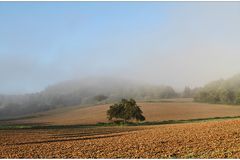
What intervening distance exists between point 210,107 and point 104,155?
213 ft

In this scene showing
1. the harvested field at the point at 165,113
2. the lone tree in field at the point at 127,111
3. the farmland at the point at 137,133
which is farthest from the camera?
the harvested field at the point at 165,113

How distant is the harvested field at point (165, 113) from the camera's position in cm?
7456

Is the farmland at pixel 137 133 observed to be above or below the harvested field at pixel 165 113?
below

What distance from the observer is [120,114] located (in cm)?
6794

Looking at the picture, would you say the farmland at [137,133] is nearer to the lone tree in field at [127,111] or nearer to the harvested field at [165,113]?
the harvested field at [165,113]

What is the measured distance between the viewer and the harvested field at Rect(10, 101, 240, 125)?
74.6 meters

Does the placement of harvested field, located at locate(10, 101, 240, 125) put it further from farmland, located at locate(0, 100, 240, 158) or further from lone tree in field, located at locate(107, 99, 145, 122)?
lone tree in field, located at locate(107, 99, 145, 122)

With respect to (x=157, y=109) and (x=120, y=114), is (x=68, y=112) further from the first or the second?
(x=120, y=114)

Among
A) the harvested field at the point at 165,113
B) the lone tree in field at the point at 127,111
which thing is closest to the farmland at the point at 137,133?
the harvested field at the point at 165,113

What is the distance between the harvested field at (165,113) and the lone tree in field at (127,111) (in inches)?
210

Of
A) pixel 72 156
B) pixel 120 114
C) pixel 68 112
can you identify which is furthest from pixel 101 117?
pixel 72 156

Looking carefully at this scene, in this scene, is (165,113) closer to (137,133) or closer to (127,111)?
(127,111)

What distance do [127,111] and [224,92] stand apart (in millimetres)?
21916

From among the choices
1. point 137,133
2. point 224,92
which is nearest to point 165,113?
point 224,92
